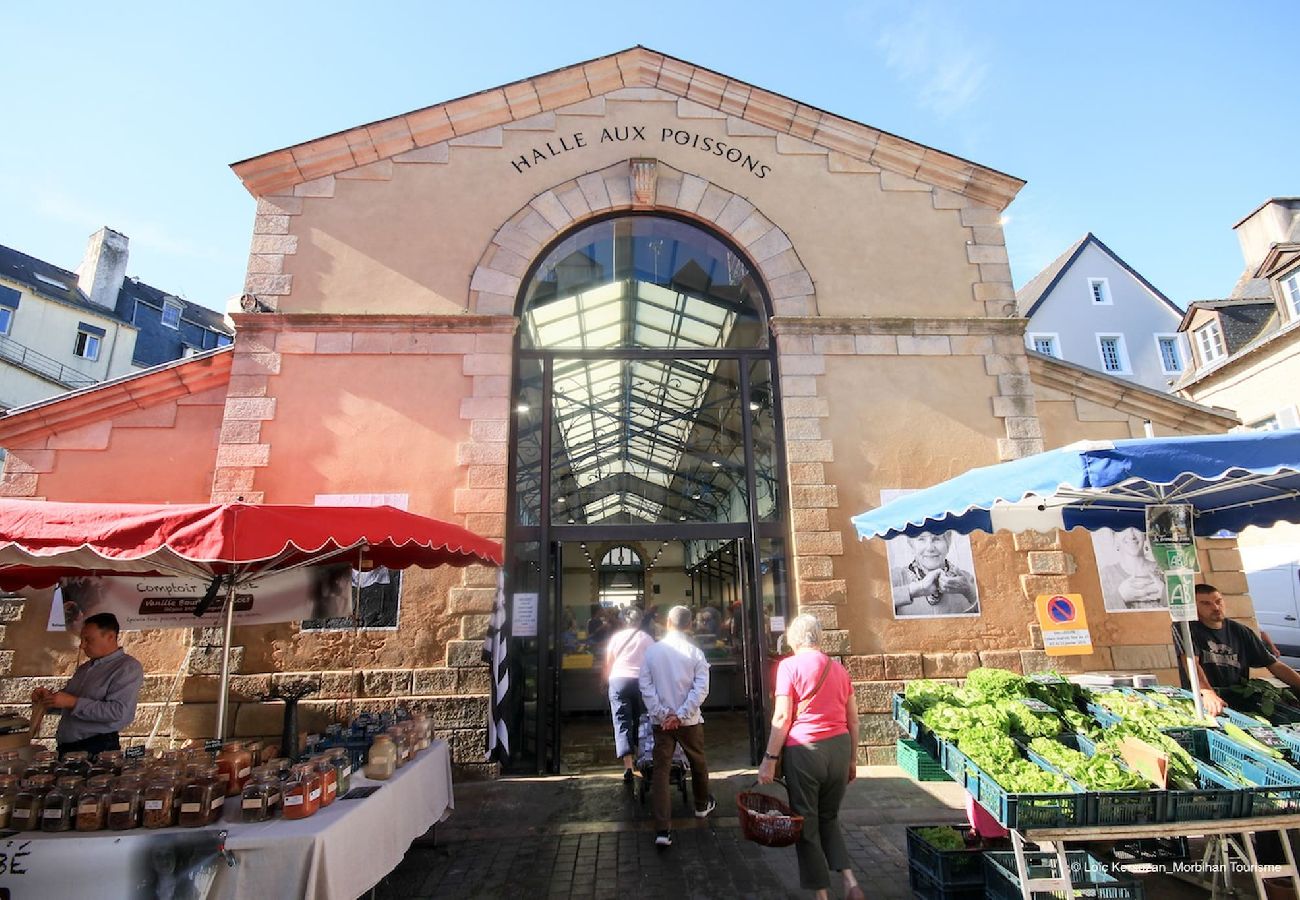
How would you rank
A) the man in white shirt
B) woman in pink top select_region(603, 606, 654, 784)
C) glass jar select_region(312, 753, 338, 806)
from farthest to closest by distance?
1. woman in pink top select_region(603, 606, 654, 784)
2. the man in white shirt
3. glass jar select_region(312, 753, 338, 806)

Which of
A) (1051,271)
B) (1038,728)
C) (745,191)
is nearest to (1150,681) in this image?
(1038,728)

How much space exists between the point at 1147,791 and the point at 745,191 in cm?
739

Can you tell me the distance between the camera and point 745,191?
8.71m

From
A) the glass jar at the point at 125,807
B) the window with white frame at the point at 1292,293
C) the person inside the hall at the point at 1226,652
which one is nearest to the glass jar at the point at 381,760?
the glass jar at the point at 125,807

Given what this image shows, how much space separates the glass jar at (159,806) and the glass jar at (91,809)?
177mm

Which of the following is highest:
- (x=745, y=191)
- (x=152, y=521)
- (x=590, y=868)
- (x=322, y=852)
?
(x=745, y=191)

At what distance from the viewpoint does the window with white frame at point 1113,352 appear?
915 inches

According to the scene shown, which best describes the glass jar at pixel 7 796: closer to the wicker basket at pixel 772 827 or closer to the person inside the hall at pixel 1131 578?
the wicker basket at pixel 772 827

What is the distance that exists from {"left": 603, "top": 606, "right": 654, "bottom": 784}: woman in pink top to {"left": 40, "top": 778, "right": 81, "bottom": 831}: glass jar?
395 centimetres

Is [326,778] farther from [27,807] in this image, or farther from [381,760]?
[27,807]

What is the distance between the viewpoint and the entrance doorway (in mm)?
7590

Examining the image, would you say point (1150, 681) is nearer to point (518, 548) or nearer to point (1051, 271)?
point (518, 548)

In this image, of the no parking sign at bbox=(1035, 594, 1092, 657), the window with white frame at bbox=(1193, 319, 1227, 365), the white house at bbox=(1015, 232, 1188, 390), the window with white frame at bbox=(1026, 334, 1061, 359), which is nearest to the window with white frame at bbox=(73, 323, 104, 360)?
the no parking sign at bbox=(1035, 594, 1092, 657)

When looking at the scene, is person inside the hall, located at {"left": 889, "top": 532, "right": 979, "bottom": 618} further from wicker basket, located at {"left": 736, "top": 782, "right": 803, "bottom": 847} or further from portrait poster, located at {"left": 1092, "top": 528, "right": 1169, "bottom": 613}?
wicker basket, located at {"left": 736, "top": 782, "right": 803, "bottom": 847}
